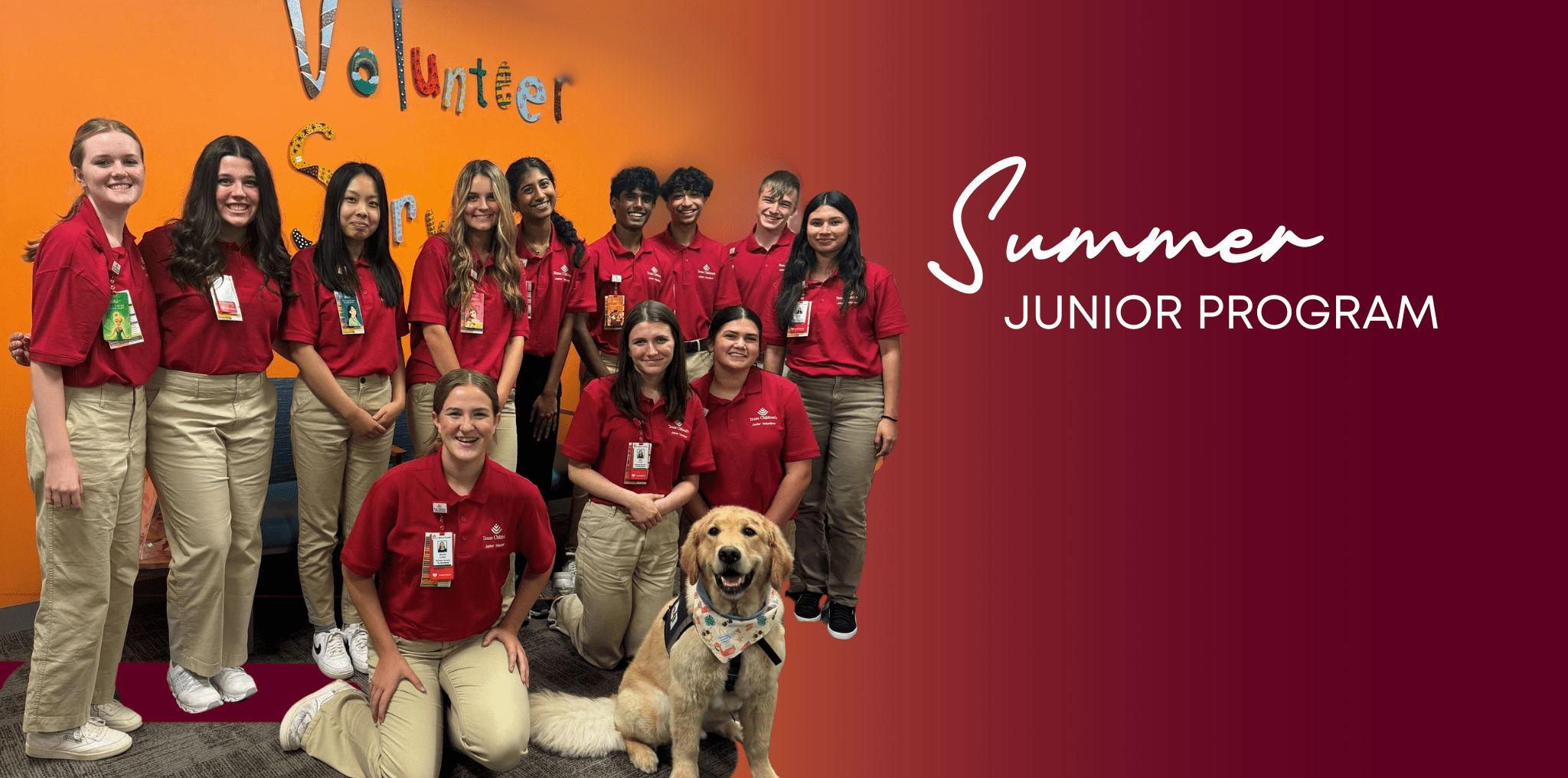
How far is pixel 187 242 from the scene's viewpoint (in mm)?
2771

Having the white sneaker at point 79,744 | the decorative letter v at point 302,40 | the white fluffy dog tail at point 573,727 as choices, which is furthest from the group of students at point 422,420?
the decorative letter v at point 302,40

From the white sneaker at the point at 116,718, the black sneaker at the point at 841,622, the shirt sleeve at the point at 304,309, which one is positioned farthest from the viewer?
the black sneaker at the point at 841,622

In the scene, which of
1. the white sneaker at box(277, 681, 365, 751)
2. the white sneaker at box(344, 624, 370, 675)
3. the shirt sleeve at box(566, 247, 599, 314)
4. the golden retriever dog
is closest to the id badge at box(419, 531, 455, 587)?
the white sneaker at box(277, 681, 365, 751)

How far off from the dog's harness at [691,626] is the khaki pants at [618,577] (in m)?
0.60

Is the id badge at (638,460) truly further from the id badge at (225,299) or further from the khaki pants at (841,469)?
the id badge at (225,299)

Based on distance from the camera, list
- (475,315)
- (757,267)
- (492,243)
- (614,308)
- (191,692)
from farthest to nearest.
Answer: (757,267)
(614,308)
(492,243)
(475,315)
(191,692)

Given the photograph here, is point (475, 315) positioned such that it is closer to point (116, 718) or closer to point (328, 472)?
point (328, 472)

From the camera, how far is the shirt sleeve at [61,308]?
8.04ft

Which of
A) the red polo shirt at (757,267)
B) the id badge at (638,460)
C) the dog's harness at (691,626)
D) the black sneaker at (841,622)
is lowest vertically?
the black sneaker at (841,622)

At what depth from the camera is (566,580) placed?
13.3 feet

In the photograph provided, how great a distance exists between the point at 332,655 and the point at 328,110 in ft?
8.00

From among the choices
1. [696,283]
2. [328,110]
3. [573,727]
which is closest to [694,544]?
[573,727]

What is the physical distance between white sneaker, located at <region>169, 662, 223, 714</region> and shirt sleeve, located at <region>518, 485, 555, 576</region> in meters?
1.15

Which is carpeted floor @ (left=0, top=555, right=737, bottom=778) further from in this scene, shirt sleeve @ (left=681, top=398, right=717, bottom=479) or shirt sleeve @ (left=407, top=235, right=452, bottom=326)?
shirt sleeve @ (left=407, top=235, right=452, bottom=326)
